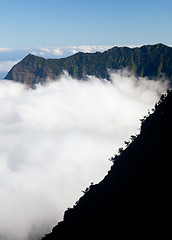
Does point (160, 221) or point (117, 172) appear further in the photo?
point (117, 172)

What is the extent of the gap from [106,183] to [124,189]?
44.5 feet

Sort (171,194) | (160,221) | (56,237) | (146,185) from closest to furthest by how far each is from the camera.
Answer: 1. (160,221)
2. (171,194)
3. (146,185)
4. (56,237)

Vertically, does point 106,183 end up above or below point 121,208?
above

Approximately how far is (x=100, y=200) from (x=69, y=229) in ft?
43.8

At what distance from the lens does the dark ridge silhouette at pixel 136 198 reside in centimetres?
5084

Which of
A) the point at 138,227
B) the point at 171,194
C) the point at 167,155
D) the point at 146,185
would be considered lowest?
the point at 138,227

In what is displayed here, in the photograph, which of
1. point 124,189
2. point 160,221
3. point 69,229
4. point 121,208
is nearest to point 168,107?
point 124,189

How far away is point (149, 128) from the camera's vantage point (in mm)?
83000

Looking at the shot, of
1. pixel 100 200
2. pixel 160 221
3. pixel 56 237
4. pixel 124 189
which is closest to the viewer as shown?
pixel 160 221

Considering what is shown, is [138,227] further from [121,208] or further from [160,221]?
[121,208]

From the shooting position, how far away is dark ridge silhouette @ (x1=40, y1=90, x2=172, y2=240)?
50.8m

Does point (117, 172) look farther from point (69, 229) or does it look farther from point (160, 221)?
point (160, 221)

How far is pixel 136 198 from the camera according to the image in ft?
204

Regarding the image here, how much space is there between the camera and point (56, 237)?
274ft
